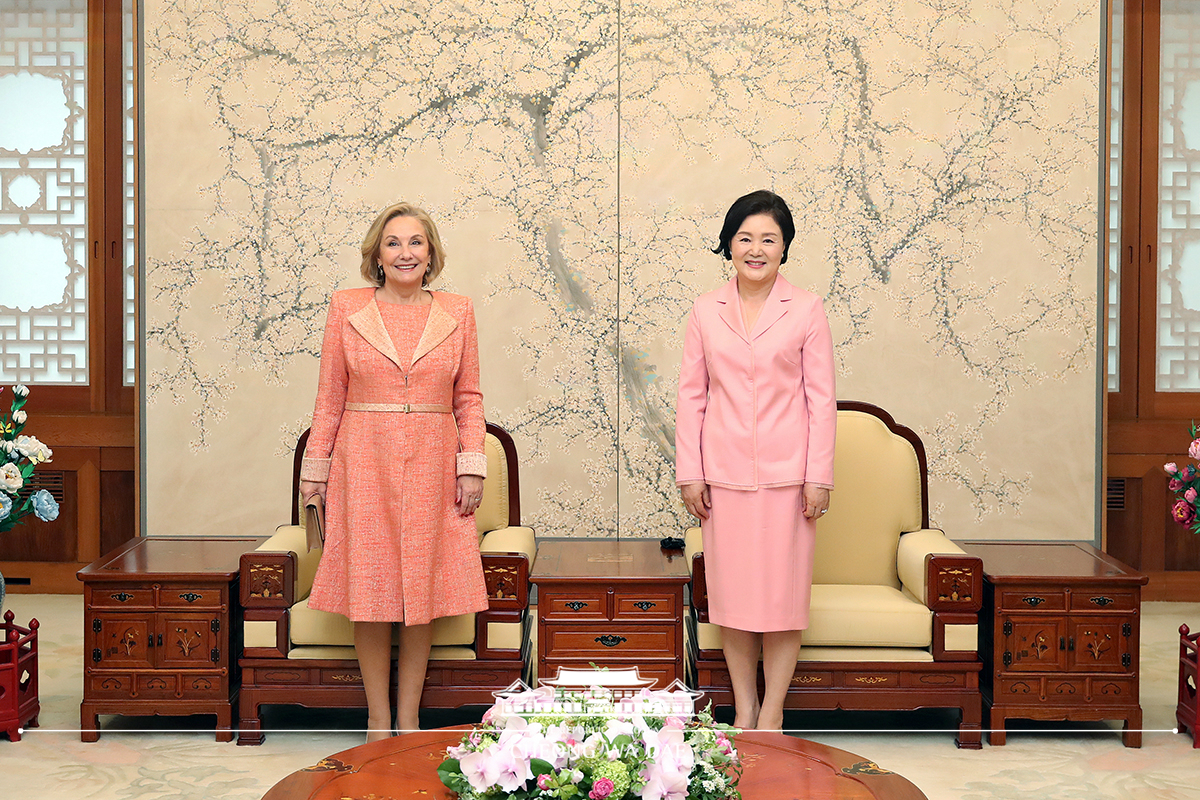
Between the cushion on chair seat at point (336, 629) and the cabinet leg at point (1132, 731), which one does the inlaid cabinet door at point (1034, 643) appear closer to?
the cabinet leg at point (1132, 731)

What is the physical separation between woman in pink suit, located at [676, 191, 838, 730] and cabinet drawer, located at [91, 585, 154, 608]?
5.18ft

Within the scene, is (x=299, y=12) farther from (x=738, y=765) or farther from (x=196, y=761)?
(x=738, y=765)

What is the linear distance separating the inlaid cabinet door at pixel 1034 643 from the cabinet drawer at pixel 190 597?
225cm

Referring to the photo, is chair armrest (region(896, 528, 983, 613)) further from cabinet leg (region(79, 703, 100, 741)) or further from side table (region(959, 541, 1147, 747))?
cabinet leg (region(79, 703, 100, 741))

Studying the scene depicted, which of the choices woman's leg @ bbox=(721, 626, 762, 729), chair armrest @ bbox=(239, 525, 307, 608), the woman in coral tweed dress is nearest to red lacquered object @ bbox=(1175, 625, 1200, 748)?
woman's leg @ bbox=(721, 626, 762, 729)

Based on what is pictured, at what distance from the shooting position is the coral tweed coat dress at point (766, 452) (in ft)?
10.2

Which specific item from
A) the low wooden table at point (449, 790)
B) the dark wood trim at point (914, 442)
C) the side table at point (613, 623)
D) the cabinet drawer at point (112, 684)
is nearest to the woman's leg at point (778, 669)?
the side table at point (613, 623)

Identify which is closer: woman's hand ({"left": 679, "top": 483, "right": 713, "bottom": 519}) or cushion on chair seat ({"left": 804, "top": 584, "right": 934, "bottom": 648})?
woman's hand ({"left": 679, "top": 483, "right": 713, "bottom": 519})

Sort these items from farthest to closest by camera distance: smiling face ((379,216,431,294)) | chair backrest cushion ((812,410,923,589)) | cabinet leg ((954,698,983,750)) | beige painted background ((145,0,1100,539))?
beige painted background ((145,0,1100,539))
chair backrest cushion ((812,410,923,589))
cabinet leg ((954,698,983,750))
smiling face ((379,216,431,294))

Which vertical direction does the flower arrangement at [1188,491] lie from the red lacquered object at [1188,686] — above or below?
above

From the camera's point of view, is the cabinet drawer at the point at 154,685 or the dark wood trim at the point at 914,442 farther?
the dark wood trim at the point at 914,442

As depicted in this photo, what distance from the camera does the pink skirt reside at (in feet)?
10.2

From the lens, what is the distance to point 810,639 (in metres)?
3.35

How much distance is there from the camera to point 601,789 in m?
1.72
